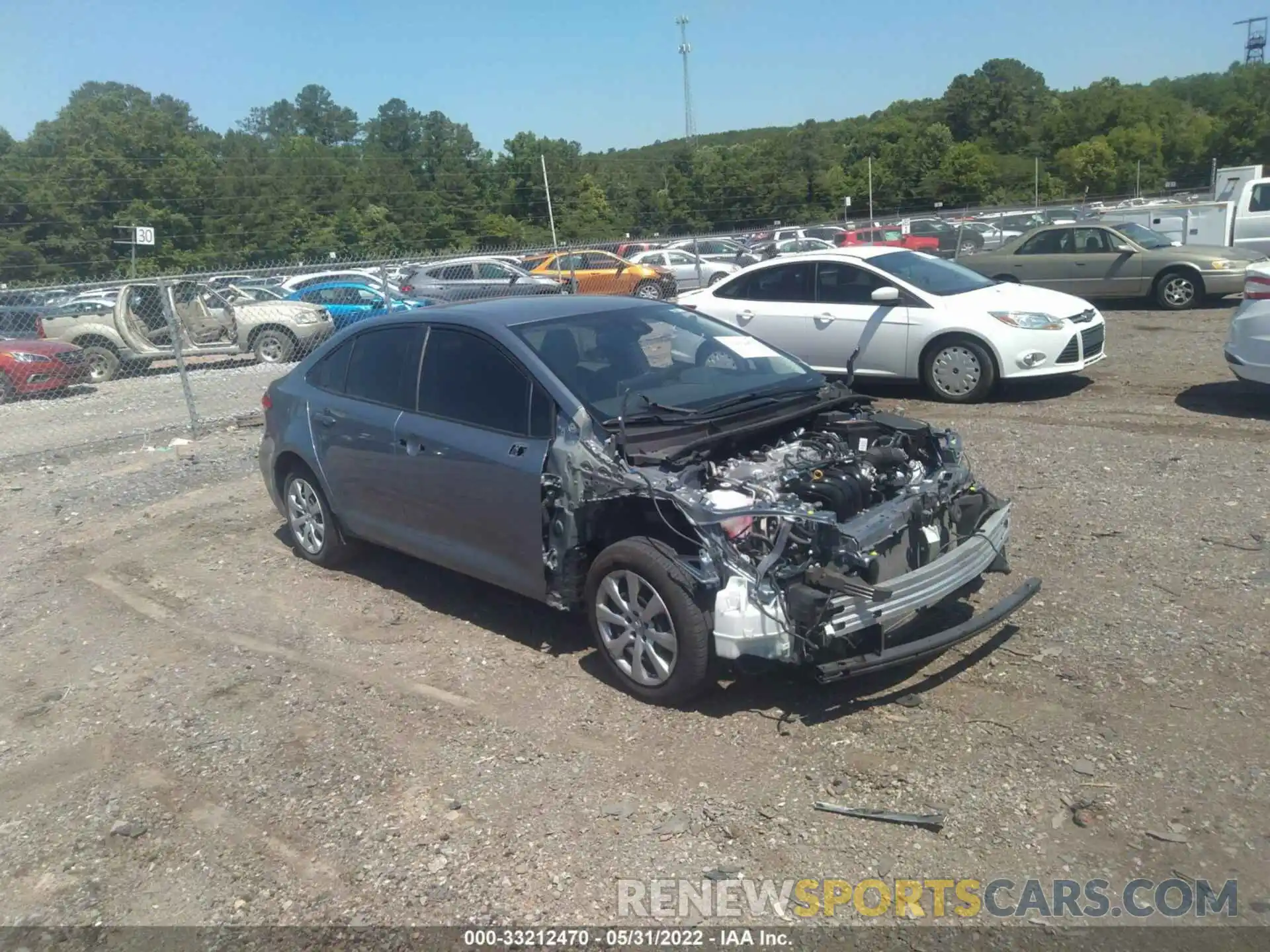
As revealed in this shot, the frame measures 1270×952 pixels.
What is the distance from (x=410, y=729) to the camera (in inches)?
181

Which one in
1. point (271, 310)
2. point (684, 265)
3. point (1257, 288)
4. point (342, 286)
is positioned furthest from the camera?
point (684, 265)

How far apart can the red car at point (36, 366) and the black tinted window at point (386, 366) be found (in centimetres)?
1149

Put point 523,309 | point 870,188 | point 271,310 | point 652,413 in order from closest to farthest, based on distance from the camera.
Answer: point 652,413 < point 523,309 < point 271,310 < point 870,188

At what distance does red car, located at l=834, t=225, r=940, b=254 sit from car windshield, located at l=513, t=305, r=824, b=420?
68.6 feet

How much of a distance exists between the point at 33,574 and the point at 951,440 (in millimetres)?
6331

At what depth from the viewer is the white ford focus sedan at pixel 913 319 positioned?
33.2 feet

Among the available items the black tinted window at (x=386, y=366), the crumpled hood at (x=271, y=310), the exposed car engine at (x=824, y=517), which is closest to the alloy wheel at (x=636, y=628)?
the exposed car engine at (x=824, y=517)

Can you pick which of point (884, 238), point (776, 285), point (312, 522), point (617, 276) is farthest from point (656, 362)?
point (884, 238)

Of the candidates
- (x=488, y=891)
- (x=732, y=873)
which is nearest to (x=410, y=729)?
(x=488, y=891)

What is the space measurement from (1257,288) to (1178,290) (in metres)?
7.72

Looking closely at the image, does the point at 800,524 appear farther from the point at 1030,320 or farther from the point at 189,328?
the point at 189,328

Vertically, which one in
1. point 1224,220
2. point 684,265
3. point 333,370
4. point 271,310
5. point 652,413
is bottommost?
point 684,265

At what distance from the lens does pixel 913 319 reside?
34.2 ft

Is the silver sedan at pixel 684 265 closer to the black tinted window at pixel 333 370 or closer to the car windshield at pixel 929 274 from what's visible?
the car windshield at pixel 929 274
